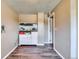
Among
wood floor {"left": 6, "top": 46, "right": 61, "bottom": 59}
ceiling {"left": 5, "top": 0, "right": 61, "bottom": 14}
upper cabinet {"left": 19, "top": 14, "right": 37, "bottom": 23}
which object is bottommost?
wood floor {"left": 6, "top": 46, "right": 61, "bottom": 59}

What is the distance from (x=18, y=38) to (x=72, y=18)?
17.4ft

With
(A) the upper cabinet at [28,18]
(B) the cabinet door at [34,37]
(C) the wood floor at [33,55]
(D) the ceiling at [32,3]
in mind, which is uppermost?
(D) the ceiling at [32,3]

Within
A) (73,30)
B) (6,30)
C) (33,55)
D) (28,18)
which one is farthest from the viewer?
(28,18)

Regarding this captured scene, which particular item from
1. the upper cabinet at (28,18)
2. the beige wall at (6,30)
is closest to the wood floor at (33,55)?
the beige wall at (6,30)

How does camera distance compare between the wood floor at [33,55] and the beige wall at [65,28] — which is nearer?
the beige wall at [65,28]

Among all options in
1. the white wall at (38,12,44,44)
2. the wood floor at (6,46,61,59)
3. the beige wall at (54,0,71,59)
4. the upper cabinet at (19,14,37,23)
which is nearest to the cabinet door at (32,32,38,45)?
the white wall at (38,12,44,44)

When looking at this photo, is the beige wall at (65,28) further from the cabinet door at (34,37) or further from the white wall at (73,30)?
the cabinet door at (34,37)

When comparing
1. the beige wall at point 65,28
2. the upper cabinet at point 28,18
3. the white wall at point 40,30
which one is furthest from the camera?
the upper cabinet at point 28,18

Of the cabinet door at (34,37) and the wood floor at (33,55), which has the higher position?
the cabinet door at (34,37)

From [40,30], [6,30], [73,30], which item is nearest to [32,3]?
[6,30]

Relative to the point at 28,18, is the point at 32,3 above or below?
above

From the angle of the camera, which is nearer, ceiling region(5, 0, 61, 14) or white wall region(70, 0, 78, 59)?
white wall region(70, 0, 78, 59)

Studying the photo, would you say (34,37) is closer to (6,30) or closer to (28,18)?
(28,18)

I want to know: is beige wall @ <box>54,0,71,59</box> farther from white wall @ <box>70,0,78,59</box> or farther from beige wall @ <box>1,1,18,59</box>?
beige wall @ <box>1,1,18,59</box>
